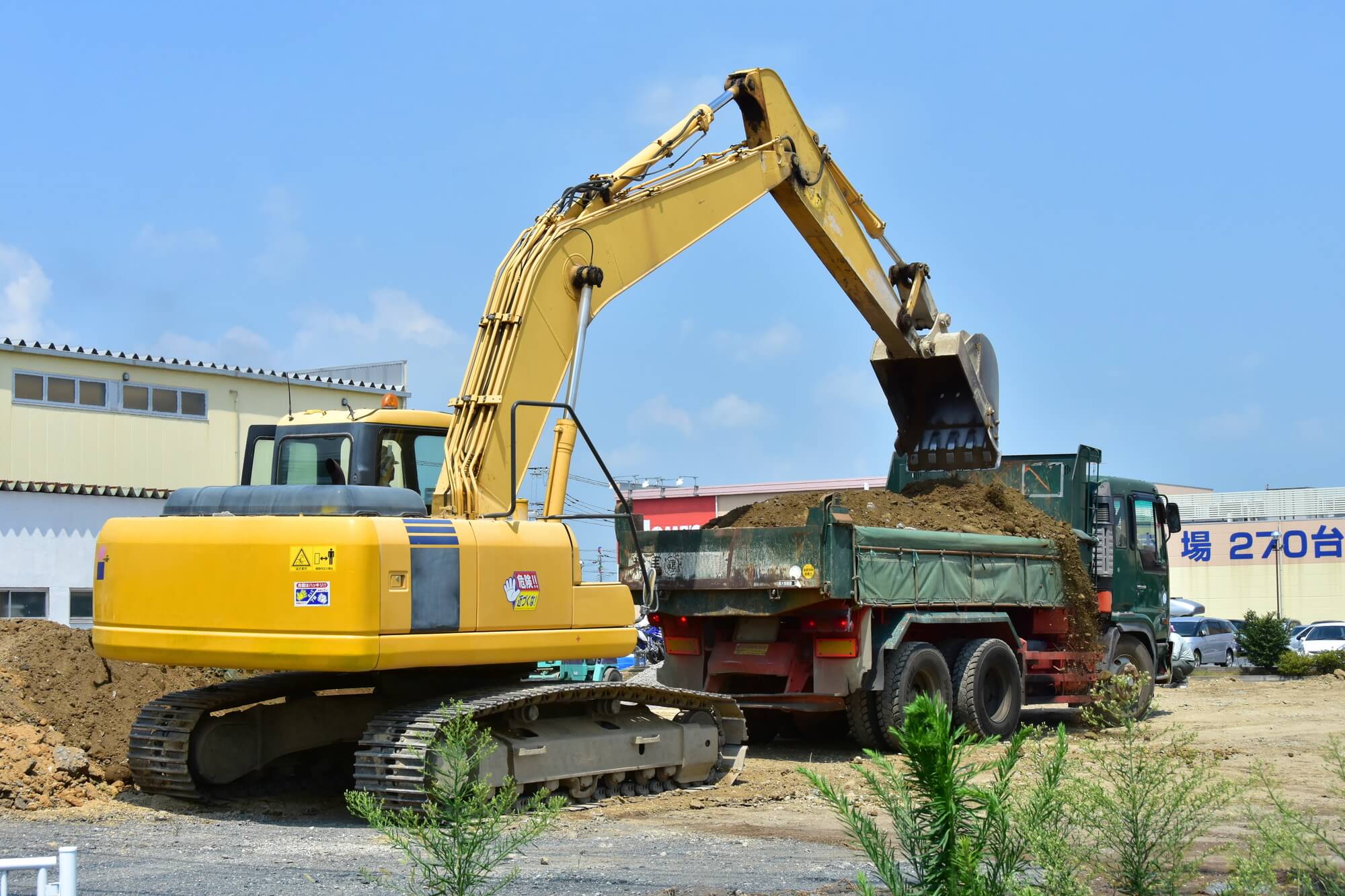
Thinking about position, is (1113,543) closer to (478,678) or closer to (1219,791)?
(478,678)

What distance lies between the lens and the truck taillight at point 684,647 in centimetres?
1400

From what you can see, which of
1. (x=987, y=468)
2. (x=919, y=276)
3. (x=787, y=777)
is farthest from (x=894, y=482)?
(x=787, y=777)

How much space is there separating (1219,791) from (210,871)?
528 cm

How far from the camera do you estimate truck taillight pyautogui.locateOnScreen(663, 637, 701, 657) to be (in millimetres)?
14000

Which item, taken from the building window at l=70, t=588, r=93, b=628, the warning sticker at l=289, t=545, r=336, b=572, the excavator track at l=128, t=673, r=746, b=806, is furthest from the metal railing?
the building window at l=70, t=588, r=93, b=628

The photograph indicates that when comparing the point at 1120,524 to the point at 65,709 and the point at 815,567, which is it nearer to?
the point at 815,567

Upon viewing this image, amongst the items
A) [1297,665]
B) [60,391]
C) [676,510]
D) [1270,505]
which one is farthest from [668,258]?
[1270,505]

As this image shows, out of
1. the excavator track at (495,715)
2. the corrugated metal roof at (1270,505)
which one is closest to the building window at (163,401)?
the excavator track at (495,715)

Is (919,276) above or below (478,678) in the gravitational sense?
above

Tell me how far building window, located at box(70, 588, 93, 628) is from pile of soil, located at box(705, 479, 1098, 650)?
12.7 m

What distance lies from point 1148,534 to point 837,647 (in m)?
6.67

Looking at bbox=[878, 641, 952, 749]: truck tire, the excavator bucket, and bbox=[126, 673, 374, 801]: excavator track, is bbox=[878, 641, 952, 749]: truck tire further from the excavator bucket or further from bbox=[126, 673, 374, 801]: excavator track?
bbox=[126, 673, 374, 801]: excavator track

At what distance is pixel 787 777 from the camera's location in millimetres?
12320

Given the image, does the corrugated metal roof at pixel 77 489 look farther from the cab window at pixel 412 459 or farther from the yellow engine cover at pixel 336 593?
the yellow engine cover at pixel 336 593
